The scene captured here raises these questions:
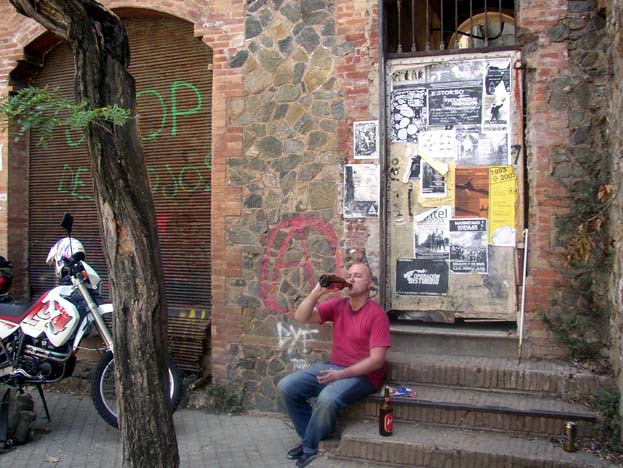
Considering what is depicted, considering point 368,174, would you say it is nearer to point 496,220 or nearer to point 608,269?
point 496,220

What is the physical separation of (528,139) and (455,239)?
111 centimetres

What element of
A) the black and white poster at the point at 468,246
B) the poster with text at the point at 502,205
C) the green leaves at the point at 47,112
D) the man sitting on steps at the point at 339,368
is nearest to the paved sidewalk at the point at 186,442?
the man sitting on steps at the point at 339,368

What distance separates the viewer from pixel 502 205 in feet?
19.6

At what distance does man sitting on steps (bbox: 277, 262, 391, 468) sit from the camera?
5.29 m

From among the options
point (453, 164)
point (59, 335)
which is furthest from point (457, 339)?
point (59, 335)

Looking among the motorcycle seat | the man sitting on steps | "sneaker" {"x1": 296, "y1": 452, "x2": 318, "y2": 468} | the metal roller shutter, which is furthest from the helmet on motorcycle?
"sneaker" {"x1": 296, "y1": 452, "x2": 318, "y2": 468}

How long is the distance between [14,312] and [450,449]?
13.7 ft

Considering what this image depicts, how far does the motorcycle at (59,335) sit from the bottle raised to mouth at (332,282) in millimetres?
1679

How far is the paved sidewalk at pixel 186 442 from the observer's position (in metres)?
5.41

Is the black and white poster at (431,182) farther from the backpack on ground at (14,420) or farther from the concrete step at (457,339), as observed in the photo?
the backpack on ground at (14,420)

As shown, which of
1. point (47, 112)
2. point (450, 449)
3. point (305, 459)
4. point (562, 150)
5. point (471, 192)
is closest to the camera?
point (47, 112)

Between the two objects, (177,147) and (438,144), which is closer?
(438,144)

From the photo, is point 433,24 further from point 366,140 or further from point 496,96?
point 366,140

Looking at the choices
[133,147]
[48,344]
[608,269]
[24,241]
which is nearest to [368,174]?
[608,269]
